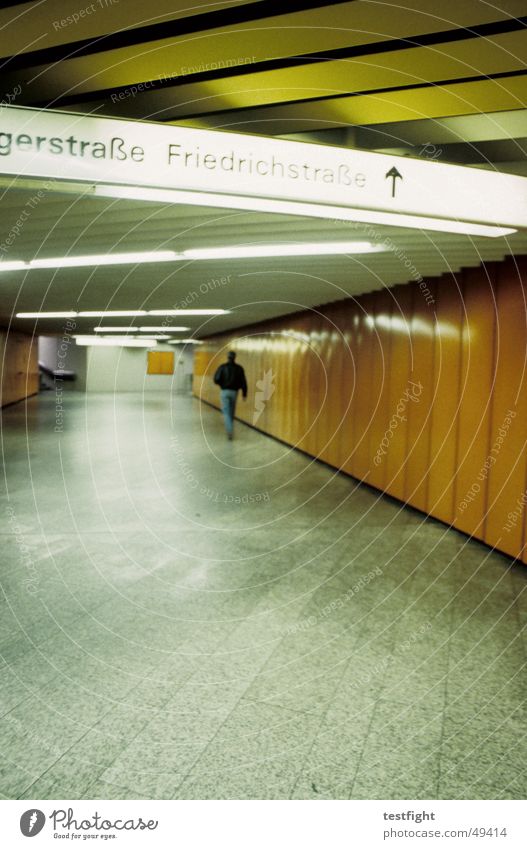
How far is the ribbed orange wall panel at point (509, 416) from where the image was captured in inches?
228

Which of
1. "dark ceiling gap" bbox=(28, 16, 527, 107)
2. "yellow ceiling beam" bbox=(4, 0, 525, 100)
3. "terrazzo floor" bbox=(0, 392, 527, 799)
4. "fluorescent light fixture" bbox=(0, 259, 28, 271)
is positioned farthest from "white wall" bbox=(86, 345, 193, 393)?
"yellow ceiling beam" bbox=(4, 0, 525, 100)

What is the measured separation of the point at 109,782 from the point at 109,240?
4.61 m

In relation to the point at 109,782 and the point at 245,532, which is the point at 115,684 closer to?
the point at 109,782

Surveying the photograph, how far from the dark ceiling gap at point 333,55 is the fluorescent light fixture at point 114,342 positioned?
2738cm

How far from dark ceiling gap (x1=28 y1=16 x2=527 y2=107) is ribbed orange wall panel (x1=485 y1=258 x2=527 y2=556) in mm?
3400

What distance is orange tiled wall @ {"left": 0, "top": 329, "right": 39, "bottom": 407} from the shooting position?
2006 cm

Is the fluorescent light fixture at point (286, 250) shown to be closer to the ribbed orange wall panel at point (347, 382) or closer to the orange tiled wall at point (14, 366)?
the ribbed orange wall panel at point (347, 382)

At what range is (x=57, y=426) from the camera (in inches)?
636

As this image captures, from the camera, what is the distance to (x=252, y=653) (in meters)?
3.81

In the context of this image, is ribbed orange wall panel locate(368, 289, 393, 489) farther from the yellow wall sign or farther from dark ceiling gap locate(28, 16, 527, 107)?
the yellow wall sign

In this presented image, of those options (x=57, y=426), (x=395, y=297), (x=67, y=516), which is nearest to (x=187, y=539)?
(x=67, y=516)

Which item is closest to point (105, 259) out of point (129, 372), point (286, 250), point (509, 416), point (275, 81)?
point (286, 250)

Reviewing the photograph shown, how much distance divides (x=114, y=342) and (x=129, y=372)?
390 cm

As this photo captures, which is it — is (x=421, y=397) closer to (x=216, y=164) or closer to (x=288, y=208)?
(x=288, y=208)
